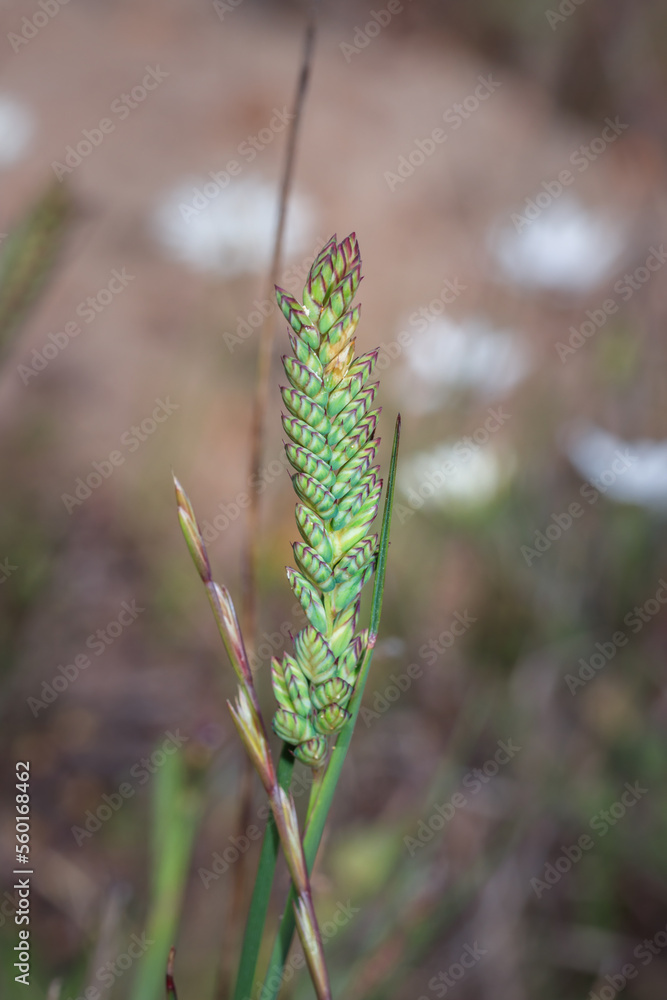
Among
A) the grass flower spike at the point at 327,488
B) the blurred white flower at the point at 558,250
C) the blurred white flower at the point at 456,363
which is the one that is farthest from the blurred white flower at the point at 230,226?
the grass flower spike at the point at 327,488

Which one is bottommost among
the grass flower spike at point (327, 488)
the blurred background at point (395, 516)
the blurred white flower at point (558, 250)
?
the blurred background at point (395, 516)

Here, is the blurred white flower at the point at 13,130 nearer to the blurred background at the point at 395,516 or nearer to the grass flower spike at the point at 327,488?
the blurred background at the point at 395,516

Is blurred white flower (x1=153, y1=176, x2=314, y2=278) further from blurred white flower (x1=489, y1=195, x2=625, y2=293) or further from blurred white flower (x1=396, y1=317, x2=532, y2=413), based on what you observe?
blurred white flower (x1=489, y1=195, x2=625, y2=293)

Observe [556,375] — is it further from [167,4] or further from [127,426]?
[167,4]

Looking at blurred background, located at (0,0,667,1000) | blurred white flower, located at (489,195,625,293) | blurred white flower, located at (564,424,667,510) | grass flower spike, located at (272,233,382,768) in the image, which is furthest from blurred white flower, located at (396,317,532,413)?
grass flower spike, located at (272,233,382,768)

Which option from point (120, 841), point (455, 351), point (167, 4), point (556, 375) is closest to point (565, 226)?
point (556, 375)

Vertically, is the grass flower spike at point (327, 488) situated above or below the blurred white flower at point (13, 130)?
above
